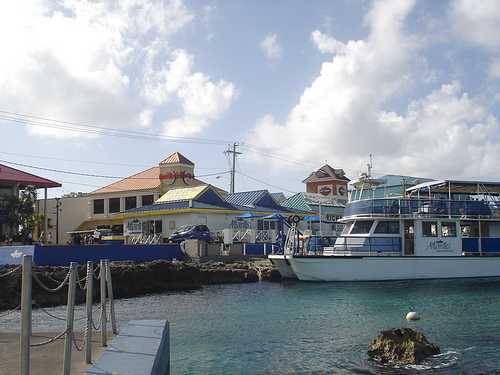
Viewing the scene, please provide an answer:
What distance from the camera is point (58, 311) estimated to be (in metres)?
20.0

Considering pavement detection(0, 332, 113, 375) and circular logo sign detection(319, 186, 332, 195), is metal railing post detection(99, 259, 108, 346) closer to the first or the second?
pavement detection(0, 332, 113, 375)

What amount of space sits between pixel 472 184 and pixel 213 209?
62.4ft

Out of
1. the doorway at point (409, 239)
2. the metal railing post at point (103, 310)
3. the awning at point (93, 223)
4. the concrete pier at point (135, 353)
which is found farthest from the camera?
the awning at point (93, 223)

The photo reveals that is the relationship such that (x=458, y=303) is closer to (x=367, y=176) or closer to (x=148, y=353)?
(x=367, y=176)

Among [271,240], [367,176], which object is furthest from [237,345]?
[271,240]

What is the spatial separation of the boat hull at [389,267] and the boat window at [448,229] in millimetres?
1398

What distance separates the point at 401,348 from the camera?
11430 millimetres

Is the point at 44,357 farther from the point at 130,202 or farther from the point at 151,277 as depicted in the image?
the point at 130,202

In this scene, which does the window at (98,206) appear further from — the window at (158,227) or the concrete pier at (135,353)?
the concrete pier at (135,353)

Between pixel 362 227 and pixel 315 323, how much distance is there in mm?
13771

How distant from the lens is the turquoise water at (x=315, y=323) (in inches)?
Result: 445

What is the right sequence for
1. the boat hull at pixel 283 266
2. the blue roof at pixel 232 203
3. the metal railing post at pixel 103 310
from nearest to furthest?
the metal railing post at pixel 103 310 → the boat hull at pixel 283 266 → the blue roof at pixel 232 203


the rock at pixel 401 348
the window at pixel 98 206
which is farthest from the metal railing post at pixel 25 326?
the window at pixel 98 206

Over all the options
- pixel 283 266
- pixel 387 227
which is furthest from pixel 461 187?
pixel 283 266
